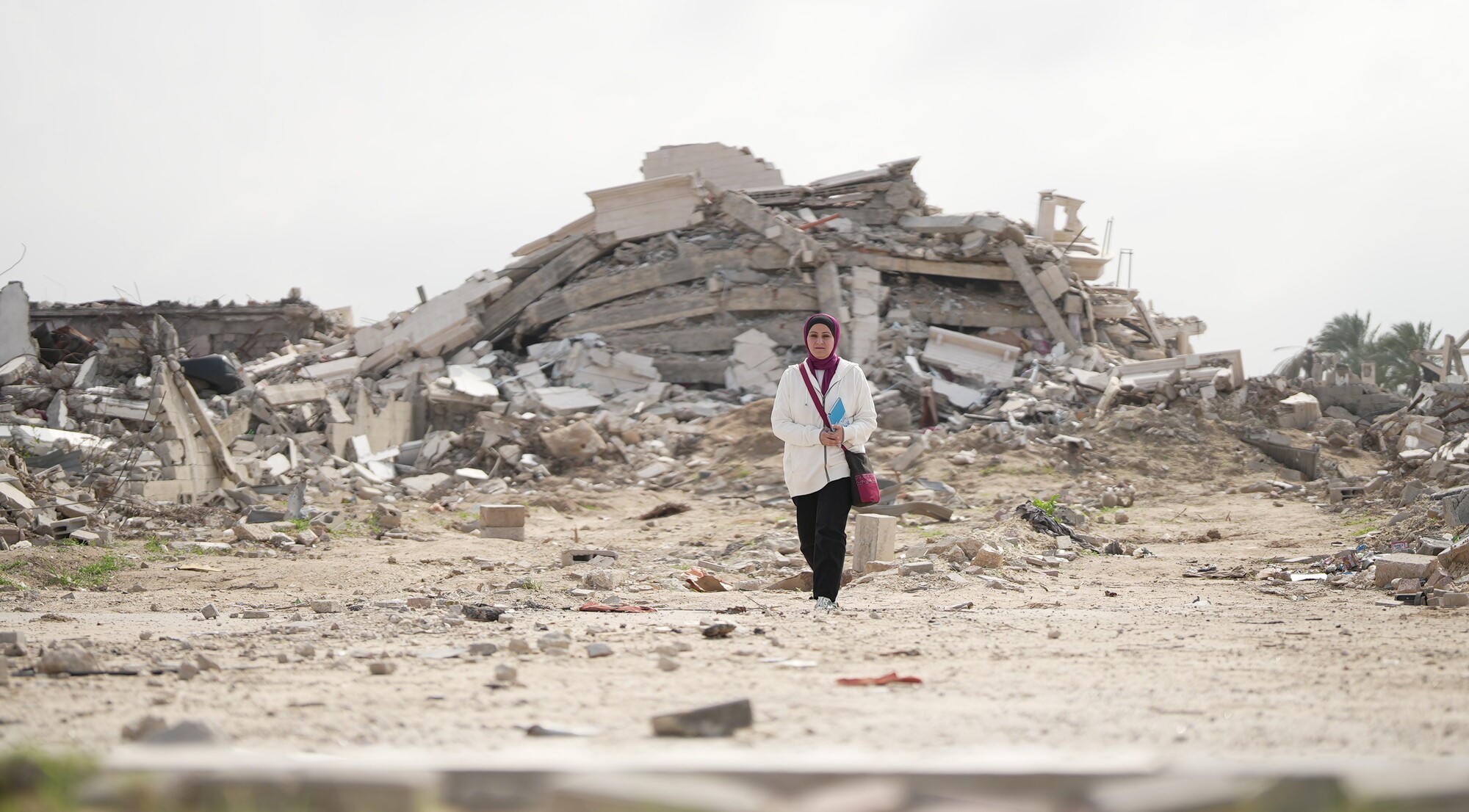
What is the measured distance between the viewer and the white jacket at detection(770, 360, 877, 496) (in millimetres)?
6254

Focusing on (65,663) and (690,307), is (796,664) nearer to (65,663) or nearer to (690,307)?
(65,663)

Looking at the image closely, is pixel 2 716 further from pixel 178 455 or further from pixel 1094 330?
pixel 1094 330

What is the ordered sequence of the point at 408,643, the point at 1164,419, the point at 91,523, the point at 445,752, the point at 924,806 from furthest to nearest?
the point at 1164,419
the point at 91,523
the point at 408,643
the point at 445,752
the point at 924,806

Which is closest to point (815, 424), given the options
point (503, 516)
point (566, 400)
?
point (503, 516)

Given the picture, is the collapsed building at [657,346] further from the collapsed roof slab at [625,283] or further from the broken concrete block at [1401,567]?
the broken concrete block at [1401,567]

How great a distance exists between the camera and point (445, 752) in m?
2.70

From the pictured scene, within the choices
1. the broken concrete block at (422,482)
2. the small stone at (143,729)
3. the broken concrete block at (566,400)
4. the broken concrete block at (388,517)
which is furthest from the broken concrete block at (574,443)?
the small stone at (143,729)

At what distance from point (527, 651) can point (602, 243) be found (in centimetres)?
1641

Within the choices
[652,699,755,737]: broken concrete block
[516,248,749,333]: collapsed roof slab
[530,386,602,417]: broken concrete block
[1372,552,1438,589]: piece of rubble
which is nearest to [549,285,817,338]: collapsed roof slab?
[516,248,749,333]: collapsed roof slab

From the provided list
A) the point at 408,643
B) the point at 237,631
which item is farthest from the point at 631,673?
the point at 237,631

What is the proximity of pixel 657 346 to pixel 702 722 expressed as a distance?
16621 millimetres

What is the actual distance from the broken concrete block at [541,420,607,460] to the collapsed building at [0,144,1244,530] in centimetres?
3

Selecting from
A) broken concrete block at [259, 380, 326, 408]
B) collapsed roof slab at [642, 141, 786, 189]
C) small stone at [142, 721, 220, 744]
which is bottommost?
small stone at [142, 721, 220, 744]

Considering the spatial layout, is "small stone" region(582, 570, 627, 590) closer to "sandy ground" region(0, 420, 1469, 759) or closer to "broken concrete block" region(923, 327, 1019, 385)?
"sandy ground" region(0, 420, 1469, 759)
